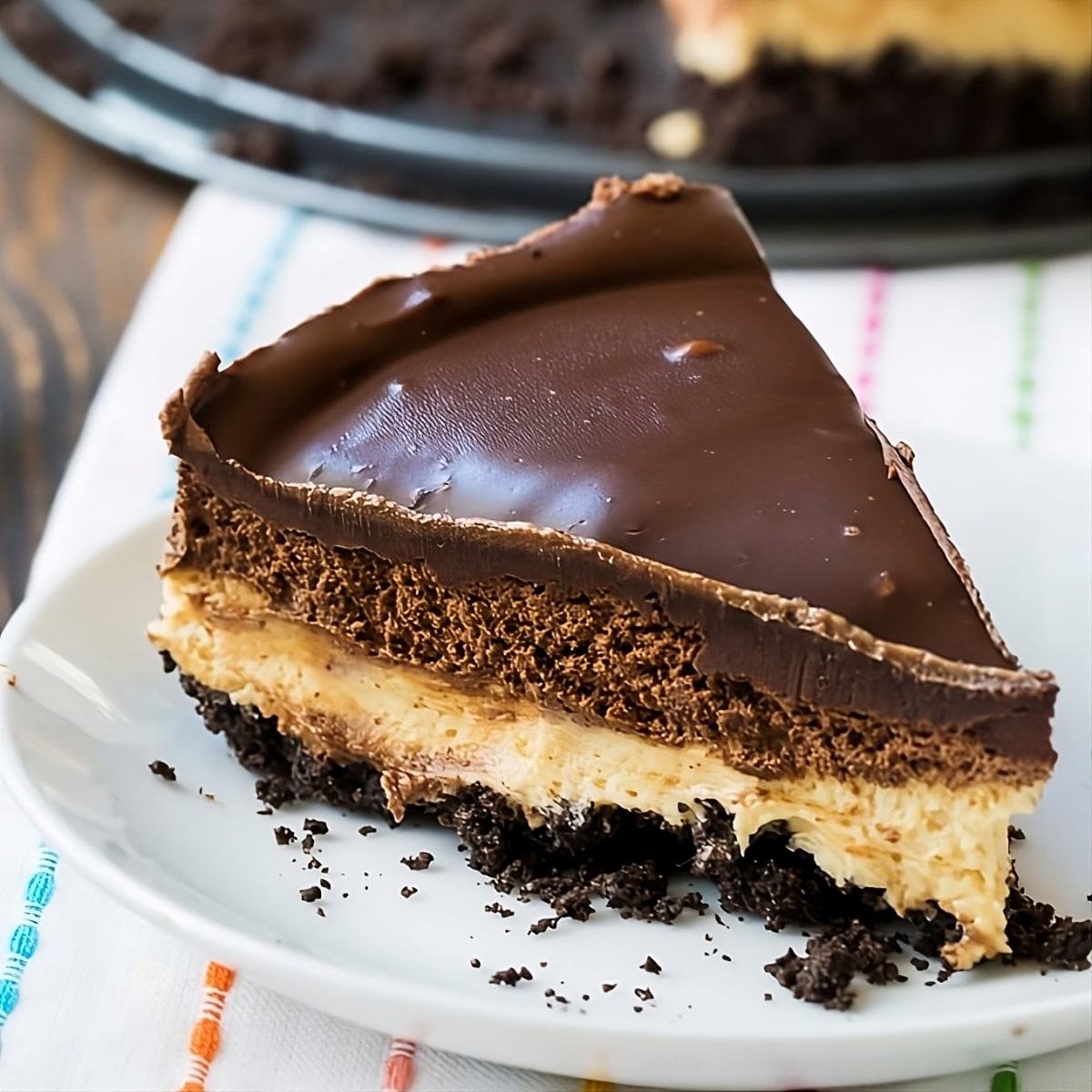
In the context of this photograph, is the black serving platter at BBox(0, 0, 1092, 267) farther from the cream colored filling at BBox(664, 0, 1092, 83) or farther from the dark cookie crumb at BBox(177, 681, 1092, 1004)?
the dark cookie crumb at BBox(177, 681, 1092, 1004)

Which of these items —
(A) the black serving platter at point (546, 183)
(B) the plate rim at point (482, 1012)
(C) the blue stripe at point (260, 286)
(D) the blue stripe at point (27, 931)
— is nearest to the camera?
(B) the plate rim at point (482, 1012)

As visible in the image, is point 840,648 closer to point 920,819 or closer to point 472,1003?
point 920,819

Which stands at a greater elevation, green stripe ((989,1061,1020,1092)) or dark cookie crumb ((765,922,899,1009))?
dark cookie crumb ((765,922,899,1009))

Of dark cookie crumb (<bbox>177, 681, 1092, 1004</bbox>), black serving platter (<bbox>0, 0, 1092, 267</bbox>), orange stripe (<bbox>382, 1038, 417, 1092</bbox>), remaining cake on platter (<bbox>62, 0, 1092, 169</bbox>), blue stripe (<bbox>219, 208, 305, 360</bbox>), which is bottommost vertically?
orange stripe (<bbox>382, 1038, 417, 1092</bbox>)

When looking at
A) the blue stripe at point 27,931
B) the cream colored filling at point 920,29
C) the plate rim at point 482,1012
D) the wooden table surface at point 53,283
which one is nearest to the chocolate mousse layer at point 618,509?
the plate rim at point 482,1012

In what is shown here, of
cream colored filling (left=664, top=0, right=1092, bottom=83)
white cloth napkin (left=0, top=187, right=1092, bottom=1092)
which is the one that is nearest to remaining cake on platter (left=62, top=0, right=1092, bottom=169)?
cream colored filling (left=664, top=0, right=1092, bottom=83)

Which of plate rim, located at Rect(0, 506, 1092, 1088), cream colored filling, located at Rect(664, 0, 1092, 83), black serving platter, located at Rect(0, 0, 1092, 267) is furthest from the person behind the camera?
cream colored filling, located at Rect(664, 0, 1092, 83)

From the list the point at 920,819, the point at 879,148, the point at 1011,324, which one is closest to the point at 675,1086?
the point at 920,819

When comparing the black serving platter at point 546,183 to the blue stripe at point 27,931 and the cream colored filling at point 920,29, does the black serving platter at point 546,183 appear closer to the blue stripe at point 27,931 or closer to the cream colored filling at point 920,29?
the cream colored filling at point 920,29
